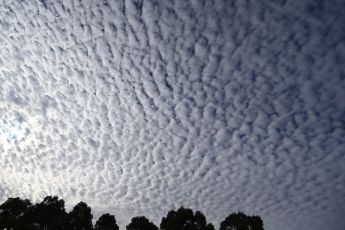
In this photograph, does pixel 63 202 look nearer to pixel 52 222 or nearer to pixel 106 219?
pixel 52 222

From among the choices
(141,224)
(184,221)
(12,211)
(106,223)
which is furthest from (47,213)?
(184,221)

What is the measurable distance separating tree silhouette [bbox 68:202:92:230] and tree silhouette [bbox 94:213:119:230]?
3.34 ft

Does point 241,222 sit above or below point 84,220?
below

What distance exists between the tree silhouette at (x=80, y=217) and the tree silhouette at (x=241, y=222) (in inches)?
591

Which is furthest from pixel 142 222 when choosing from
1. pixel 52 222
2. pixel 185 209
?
pixel 52 222

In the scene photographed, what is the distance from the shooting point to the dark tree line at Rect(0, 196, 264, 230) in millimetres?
30203

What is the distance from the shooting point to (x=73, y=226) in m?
30.3

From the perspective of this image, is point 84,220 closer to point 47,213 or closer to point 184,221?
point 47,213

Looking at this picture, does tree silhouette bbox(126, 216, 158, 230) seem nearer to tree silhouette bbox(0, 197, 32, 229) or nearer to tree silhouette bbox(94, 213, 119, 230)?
tree silhouette bbox(94, 213, 119, 230)

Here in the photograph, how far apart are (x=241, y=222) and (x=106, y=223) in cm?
1505

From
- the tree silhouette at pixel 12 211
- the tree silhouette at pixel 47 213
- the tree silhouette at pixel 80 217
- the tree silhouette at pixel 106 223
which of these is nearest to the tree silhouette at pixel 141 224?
the tree silhouette at pixel 106 223

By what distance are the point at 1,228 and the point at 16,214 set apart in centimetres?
199

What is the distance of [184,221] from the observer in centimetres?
3061

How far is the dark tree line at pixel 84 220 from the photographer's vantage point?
1189 inches
